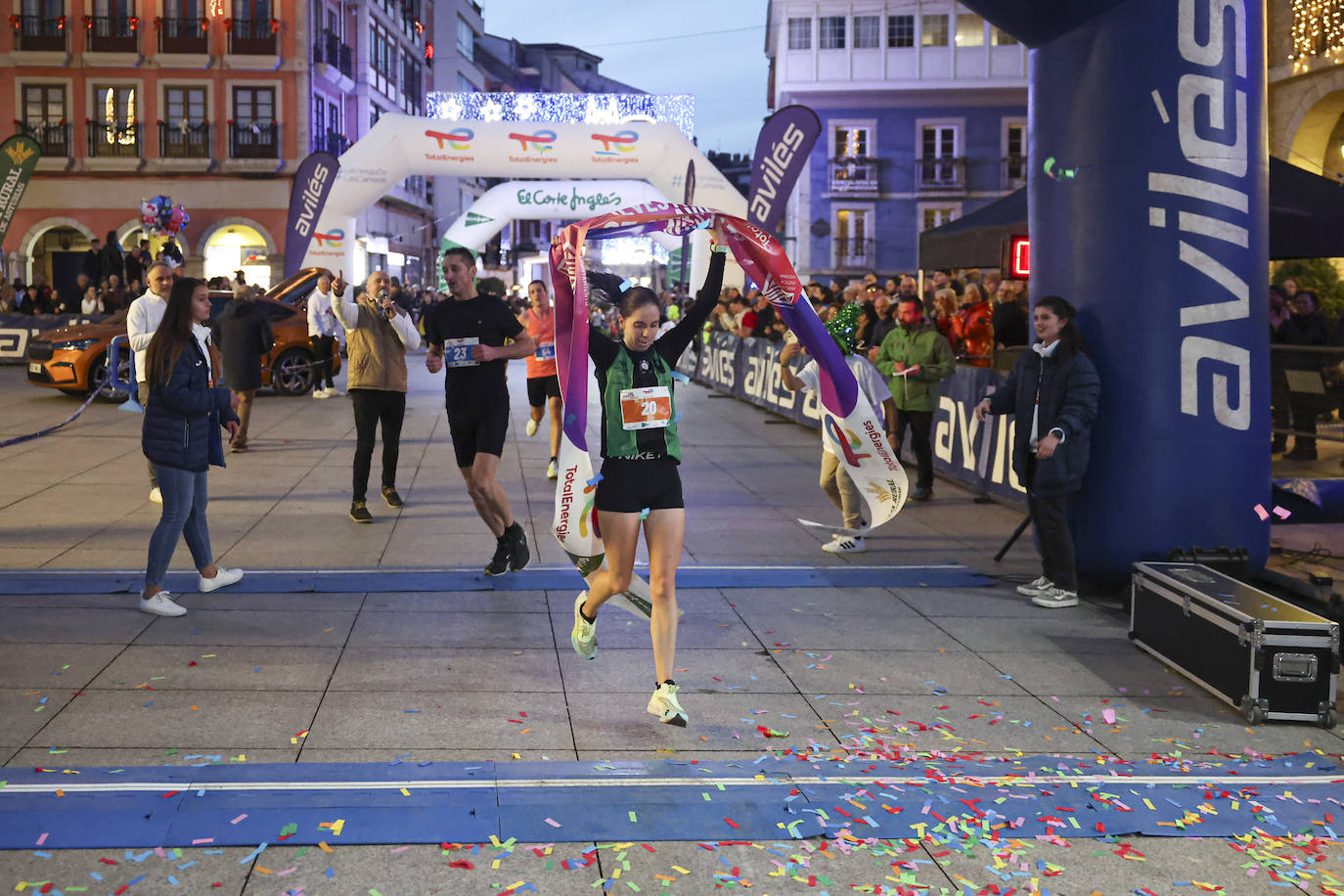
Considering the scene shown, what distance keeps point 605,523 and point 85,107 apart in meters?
42.2

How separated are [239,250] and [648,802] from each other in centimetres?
4151

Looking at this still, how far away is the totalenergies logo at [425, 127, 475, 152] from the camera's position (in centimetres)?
2548

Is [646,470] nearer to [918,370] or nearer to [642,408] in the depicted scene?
[642,408]

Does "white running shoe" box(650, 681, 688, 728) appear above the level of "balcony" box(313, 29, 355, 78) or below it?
below

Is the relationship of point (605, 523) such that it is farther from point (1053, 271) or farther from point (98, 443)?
point (98, 443)

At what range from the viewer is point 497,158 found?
26.2 metres

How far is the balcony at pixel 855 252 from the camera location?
152 ft

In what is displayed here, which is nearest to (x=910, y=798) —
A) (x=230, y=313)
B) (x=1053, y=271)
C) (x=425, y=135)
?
(x=1053, y=271)

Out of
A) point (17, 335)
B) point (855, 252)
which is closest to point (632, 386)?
point (17, 335)

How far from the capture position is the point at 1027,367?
305 inches

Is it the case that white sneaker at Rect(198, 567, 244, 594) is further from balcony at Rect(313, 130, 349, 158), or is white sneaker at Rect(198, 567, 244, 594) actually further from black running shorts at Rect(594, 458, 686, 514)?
balcony at Rect(313, 130, 349, 158)

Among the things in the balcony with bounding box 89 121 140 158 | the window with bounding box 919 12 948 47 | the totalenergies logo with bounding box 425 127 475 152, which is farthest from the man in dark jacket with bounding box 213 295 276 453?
the window with bounding box 919 12 948 47

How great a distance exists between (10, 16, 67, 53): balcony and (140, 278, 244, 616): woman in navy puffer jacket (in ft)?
130

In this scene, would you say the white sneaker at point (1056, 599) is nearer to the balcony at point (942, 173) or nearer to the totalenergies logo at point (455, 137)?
the totalenergies logo at point (455, 137)
